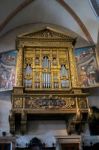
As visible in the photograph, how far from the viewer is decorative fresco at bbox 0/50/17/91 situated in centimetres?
1162

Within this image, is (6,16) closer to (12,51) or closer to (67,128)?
(12,51)

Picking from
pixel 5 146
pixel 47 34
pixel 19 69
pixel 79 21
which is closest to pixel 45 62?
pixel 19 69

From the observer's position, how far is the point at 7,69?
481 inches

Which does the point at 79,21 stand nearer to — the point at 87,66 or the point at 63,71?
the point at 87,66

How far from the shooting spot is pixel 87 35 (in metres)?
13.5

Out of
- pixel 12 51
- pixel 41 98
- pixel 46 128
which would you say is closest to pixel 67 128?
pixel 46 128

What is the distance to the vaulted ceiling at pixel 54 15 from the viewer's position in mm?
12961

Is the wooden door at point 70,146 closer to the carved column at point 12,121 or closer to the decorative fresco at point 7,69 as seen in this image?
the carved column at point 12,121

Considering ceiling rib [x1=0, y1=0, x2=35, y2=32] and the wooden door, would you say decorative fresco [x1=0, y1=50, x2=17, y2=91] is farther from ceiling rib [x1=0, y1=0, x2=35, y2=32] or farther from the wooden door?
the wooden door

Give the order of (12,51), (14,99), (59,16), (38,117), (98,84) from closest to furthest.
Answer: (14,99) < (38,117) < (98,84) < (12,51) < (59,16)

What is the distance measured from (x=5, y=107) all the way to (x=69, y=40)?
4602 millimetres

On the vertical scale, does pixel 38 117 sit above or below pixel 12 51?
below

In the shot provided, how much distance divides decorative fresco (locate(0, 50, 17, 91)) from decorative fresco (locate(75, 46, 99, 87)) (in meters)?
3.31

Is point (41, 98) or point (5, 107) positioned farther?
point (5, 107)
